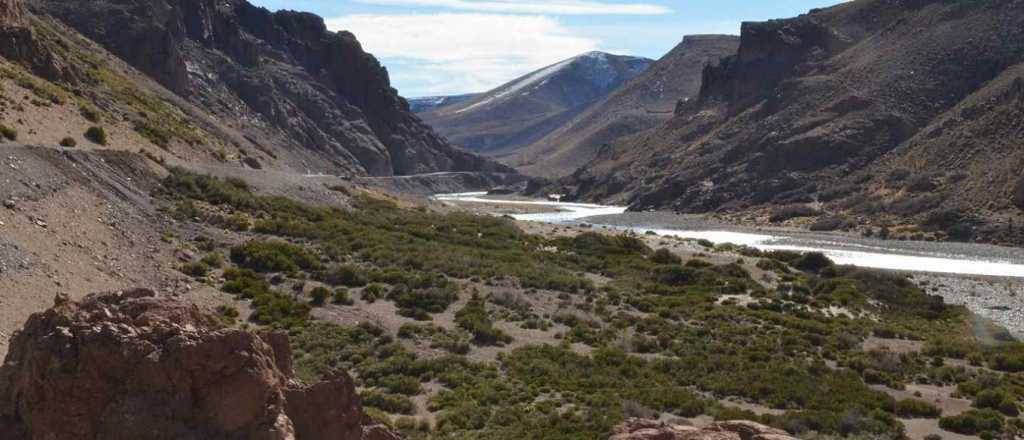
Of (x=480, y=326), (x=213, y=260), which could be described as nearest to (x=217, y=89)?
(x=213, y=260)

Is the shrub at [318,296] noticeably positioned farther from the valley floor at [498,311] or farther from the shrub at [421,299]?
the shrub at [421,299]

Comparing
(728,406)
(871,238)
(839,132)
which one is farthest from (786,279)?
(839,132)

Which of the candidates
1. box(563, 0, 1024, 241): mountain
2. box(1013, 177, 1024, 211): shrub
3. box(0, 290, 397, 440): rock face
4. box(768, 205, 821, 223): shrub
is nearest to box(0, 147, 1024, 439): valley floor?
box(0, 290, 397, 440): rock face

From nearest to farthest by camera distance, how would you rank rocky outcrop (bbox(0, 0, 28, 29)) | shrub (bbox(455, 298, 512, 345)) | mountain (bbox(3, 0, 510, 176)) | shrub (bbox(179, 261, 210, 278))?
shrub (bbox(455, 298, 512, 345)), shrub (bbox(179, 261, 210, 278)), mountain (bbox(3, 0, 510, 176)), rocky outcrop (bbox(0, 0, 28, 29))

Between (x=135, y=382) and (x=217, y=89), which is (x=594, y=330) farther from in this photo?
(x=217, y=89)

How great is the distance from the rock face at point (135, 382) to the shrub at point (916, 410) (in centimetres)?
1549

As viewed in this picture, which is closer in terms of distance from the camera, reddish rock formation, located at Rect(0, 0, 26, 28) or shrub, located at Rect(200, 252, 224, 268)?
shrub, located at Rect(200, 252, 224, 268)

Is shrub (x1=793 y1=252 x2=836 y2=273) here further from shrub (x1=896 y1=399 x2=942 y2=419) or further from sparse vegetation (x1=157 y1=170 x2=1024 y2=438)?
shrub (x1=896 y1=399 x2=942 y2=419)

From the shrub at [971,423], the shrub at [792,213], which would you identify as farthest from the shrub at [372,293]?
the shrub at [792,213]

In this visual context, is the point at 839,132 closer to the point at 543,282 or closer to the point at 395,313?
the point at 543,282

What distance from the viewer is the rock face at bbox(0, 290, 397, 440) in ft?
Result: 30.9

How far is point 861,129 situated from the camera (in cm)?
10125

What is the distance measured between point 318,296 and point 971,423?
16.7 m

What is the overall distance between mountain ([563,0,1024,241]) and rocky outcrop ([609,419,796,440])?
60659 mm
